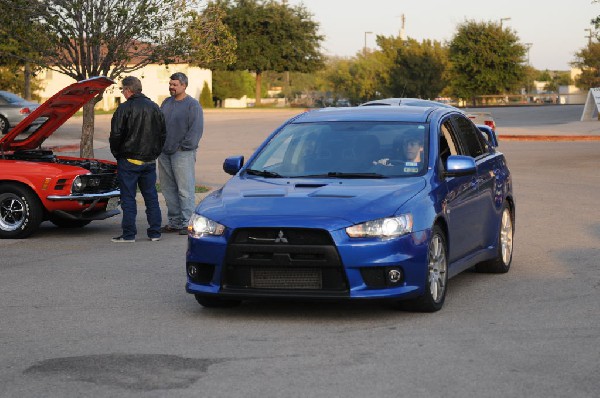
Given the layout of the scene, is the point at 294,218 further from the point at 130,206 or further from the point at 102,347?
the point at 130,206

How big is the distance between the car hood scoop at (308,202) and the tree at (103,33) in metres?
11.1

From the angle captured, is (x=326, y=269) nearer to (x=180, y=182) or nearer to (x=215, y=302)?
(x=215, y=302)

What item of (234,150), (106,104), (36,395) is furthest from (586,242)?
(106,104)

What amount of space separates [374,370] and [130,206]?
22.7ft

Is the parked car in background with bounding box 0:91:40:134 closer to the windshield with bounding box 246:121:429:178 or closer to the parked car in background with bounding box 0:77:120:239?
the parked car in background with bounding box 0:77:120:239

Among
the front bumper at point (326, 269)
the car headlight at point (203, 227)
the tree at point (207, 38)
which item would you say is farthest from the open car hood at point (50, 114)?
the tree at point (207, 38)

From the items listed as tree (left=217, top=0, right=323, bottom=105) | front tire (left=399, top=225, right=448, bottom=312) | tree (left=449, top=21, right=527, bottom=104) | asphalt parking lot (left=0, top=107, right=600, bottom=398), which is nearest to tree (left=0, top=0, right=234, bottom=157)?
asphalt parking lot (left=0, top=107, right=600, bottom=398)

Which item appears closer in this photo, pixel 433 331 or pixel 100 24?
pixel 433 331

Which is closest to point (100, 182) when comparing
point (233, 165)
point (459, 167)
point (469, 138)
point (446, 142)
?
point (233, 165)

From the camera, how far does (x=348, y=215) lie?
831cm

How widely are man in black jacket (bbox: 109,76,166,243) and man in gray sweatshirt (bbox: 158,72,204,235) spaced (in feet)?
2.46

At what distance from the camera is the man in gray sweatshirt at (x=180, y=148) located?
14234 mm

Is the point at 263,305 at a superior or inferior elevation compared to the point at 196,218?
inferior

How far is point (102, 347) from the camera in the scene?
7.60 metres
